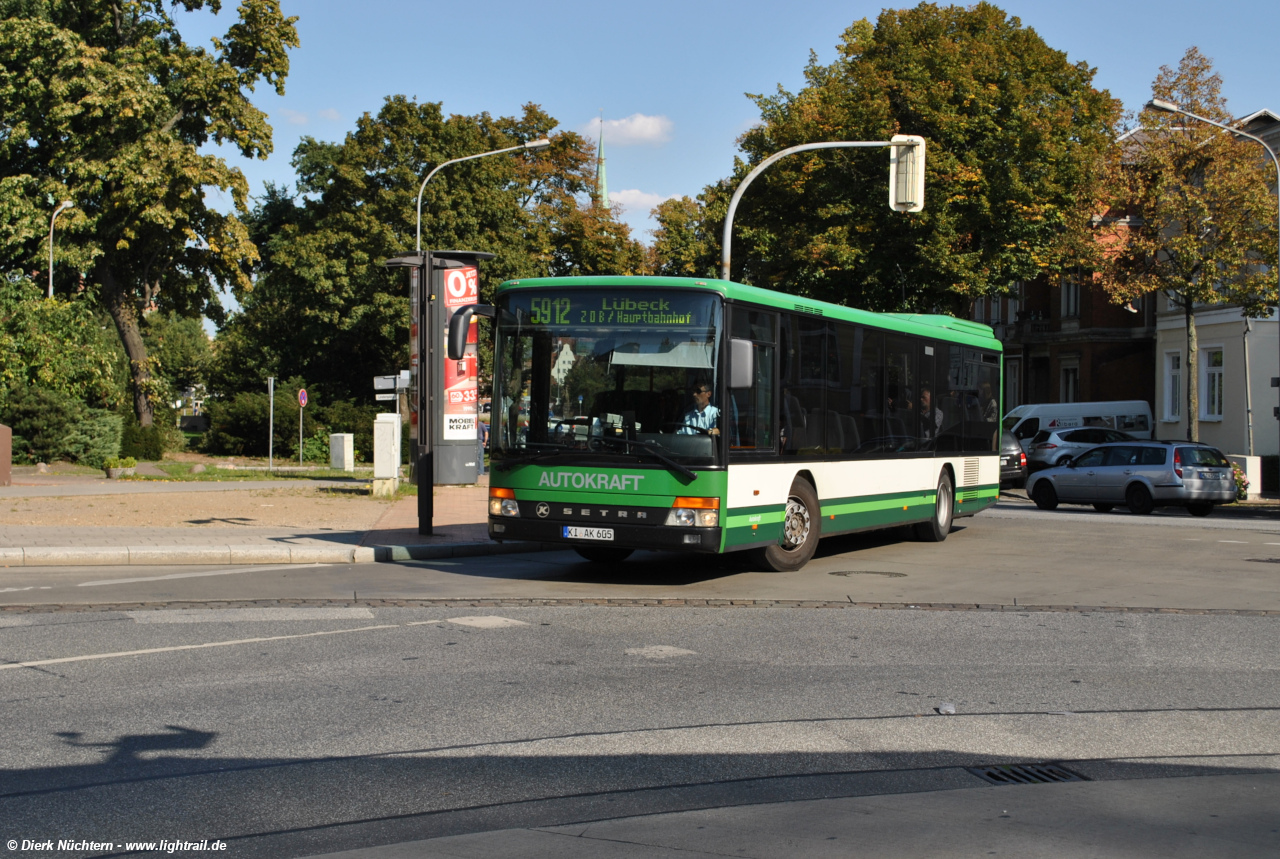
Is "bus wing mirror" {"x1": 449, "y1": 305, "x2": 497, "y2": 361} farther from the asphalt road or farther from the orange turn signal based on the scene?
the orange turn signal

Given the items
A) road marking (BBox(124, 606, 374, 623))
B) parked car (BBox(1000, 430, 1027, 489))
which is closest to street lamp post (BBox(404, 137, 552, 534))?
road marking (BBox(124, 606, 374, 623))

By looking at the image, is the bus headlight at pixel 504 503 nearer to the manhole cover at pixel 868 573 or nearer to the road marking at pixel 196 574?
the road marking at pixel 196 574

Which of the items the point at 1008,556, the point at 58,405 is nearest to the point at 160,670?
the point at 1008,556

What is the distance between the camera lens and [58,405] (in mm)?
31469

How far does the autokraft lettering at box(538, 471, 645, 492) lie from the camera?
38.1 ft

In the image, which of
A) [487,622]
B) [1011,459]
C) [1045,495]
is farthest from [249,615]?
[1011,459]

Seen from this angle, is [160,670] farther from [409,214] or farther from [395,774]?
[409,214]

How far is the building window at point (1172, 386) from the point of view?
4534 cm

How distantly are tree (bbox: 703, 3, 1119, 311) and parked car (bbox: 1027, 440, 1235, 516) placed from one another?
8.61 meters

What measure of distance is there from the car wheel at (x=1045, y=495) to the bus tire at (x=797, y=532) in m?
15.9

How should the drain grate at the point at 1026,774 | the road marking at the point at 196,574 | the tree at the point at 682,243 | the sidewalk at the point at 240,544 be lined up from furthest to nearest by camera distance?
1. the tree at the point at 682,243
2. the sidewalk at the point at 240,544
3. the road marking at the point at 196,574
4. the drain grate at the point at 1026,774

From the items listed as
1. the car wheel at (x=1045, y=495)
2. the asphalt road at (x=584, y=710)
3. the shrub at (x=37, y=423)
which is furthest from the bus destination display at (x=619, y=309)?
the shrub at (x=37, y=423)

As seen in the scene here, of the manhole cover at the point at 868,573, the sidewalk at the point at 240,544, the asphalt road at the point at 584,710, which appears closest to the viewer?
the asphalt road at the point at 584,710

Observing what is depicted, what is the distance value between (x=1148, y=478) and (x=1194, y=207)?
11173 mm
